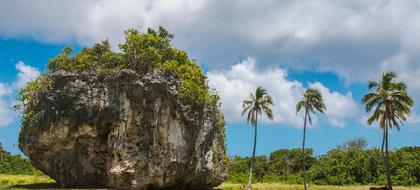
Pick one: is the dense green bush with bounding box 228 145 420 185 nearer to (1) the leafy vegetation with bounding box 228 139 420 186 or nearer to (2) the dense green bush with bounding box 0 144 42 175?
(1) the leafy vegetation with bounding box 228 139 420 186

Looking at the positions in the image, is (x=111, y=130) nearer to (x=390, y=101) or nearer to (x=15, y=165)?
(x=390, y=101)

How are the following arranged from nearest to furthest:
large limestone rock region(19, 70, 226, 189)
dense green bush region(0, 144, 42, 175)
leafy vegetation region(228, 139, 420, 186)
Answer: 1. large limestone rock region(19, 70, 226, 189)
2. leafy vegetation region(228, 139, 420, 186)
3. dense green bush region(0, 144, 42, 175)

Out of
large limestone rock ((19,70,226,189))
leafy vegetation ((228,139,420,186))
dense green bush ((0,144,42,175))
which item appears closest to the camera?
large limestone rock ((19,70,226,189))

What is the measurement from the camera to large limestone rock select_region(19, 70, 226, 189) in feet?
113

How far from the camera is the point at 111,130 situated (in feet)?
115

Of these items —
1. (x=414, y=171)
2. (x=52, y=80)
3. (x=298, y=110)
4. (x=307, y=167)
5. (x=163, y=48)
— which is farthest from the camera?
(x=307, y=167)

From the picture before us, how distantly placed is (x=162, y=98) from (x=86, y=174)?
8.92 metres

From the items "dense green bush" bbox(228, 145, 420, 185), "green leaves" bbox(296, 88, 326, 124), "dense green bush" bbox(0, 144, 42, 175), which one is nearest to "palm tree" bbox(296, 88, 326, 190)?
"green leaves" bbox(296, 88, 326, 124)

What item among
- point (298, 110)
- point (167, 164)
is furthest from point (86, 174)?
point (298, 110)

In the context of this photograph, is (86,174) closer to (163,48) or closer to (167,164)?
(167,164)

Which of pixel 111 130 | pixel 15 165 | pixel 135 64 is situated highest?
pixel 135 64

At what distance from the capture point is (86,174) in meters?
36.4

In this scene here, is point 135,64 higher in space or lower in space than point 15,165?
higher

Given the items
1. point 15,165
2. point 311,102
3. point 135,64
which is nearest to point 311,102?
point 311,102
